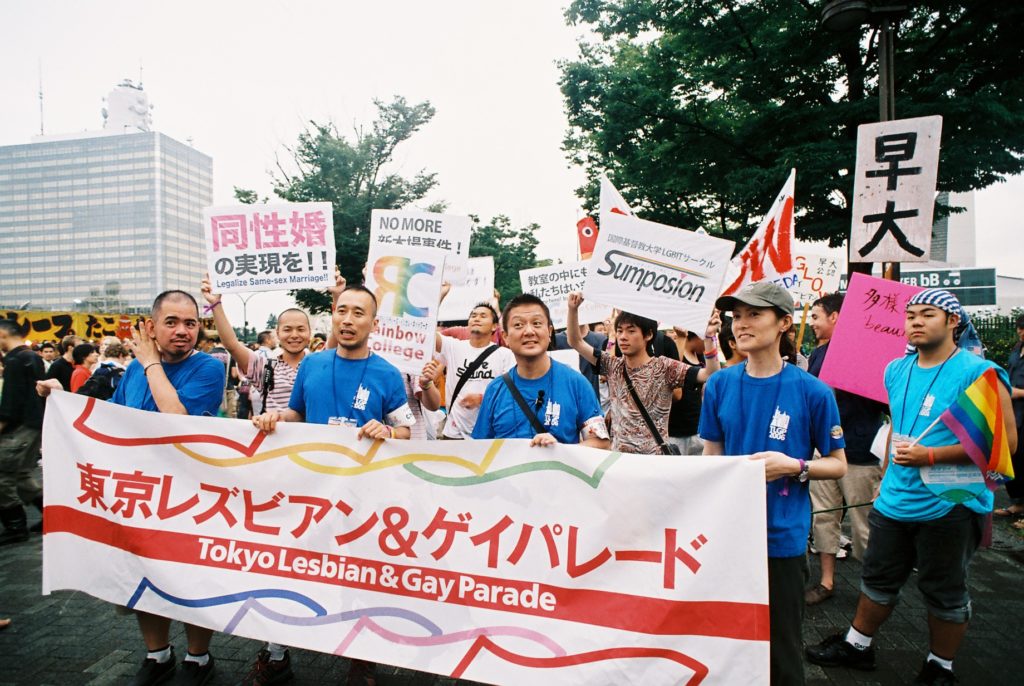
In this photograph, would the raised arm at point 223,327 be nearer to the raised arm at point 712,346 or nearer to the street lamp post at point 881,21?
the raised arm at point 712,346

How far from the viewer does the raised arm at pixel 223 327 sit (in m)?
4.02

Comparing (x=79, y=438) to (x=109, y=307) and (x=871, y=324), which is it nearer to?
(x=871, y=324)

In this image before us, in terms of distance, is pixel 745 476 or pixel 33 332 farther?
pixel 33 332

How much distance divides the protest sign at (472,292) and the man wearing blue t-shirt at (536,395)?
5771 millimetres

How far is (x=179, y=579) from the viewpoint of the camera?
299cm

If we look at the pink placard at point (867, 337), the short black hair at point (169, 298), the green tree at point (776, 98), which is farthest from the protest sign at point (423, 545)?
the green tree at point (776, 98)

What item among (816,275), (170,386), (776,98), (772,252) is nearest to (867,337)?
(772,252)

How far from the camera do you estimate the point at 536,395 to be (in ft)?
10.1

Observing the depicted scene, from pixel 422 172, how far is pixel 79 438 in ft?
76.4

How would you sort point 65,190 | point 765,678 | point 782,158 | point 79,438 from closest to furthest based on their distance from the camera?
point 765,678 < point 79,438 < point 782,158 < point 65,190

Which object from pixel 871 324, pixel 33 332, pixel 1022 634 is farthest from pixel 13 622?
pixel 33 332

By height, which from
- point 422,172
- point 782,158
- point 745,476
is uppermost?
point 422,172

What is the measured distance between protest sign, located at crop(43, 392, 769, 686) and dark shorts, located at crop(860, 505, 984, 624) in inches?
52.9

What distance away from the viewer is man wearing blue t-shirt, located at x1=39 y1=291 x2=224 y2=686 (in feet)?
10.4
